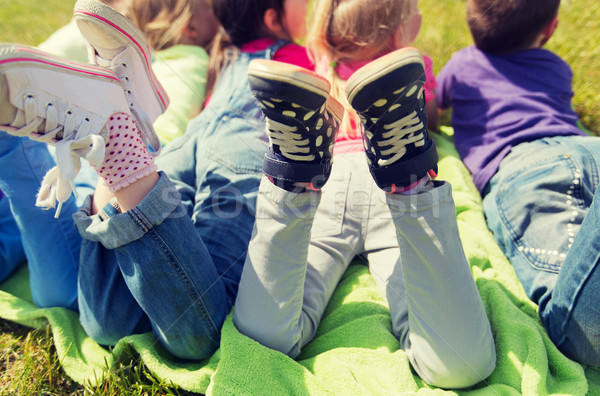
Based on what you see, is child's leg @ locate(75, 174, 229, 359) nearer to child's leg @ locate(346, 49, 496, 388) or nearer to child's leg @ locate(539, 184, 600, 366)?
child's leg @ locate(346, 49, 496, 388)

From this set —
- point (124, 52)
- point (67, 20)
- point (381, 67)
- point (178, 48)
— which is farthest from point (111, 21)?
point (67, 20)

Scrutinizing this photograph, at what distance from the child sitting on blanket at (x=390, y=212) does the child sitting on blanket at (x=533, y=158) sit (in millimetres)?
236

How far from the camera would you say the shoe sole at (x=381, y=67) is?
88 cm

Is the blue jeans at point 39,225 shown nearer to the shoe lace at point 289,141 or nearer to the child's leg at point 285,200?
the child's leg at point 285,200

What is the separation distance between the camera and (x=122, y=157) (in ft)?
3.47

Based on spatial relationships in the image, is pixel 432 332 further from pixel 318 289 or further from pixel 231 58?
pixel 231 58

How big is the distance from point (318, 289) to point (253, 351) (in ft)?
0.89

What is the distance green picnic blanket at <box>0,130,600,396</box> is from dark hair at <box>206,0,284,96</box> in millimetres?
1082

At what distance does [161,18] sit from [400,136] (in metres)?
1.54

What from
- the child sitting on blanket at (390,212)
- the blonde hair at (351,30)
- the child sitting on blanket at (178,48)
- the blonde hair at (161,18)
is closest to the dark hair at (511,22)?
the blonde hair at (351,30)

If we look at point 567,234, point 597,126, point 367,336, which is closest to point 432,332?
point 367,336

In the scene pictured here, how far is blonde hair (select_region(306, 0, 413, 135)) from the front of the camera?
1.50 m

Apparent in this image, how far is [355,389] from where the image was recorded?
40.7 inches

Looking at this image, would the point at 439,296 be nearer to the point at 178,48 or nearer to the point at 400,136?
the point at 400,136
